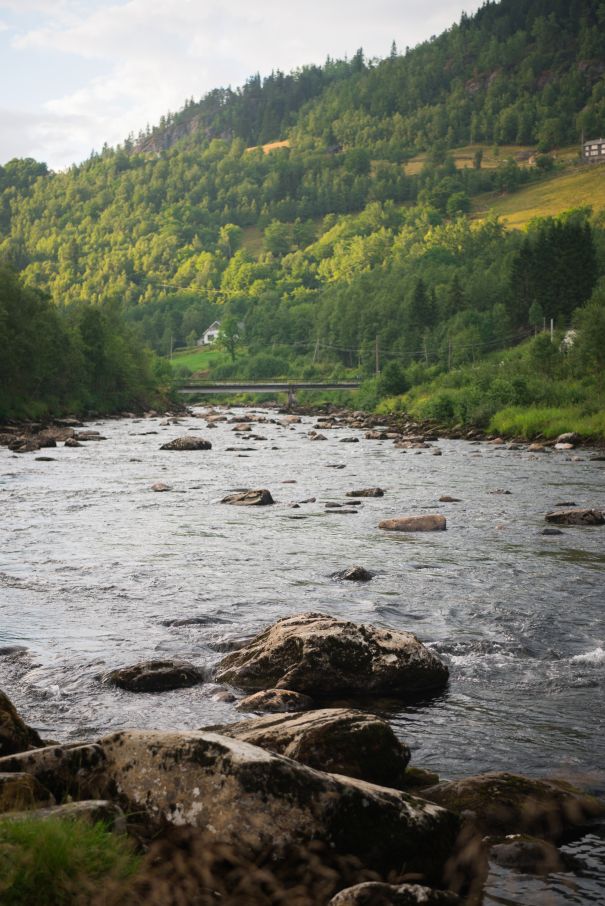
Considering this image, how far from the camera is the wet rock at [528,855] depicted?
632 centimetres

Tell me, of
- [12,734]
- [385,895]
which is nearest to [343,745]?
[385,895]

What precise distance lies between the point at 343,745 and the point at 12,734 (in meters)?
2.72

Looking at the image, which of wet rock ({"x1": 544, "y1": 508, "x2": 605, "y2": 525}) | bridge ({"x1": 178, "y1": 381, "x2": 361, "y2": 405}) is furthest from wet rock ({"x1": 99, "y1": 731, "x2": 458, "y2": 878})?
bridge ({"x1": 178, "y1": 381, "x2": 361, "y2": 405})

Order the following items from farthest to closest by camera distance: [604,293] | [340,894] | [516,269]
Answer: [516,269] → [604,293] → [340,894]

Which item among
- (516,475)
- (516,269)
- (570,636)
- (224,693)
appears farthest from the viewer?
(516,269)

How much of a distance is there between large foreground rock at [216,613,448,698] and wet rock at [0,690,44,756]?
3.51 metres

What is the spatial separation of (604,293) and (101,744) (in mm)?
63609

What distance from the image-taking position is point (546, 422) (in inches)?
2293

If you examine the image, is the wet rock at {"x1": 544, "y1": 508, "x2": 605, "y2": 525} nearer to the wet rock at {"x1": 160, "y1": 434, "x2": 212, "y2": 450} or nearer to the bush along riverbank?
the bush along riverbank

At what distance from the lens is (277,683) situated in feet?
34.2

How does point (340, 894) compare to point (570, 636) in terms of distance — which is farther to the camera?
point (570, 636)

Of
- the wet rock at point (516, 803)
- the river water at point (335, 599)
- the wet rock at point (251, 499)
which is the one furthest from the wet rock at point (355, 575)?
the wet rock at point (251, 499)

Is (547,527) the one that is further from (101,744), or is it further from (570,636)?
(101,744)

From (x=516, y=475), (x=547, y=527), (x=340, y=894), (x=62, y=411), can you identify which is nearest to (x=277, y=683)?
(x=340, y=894)
